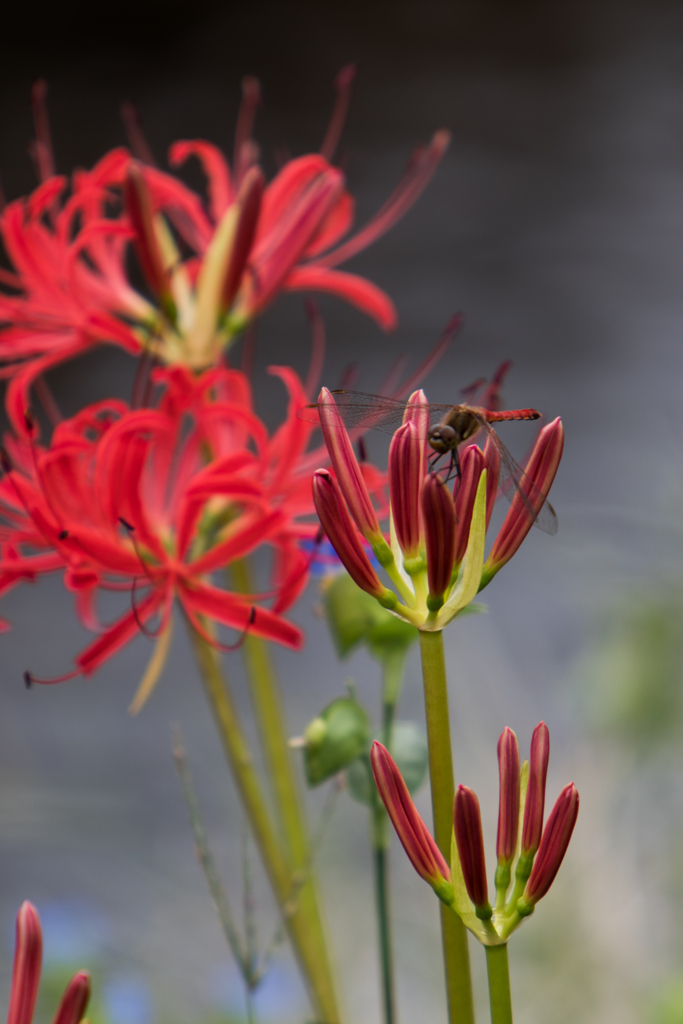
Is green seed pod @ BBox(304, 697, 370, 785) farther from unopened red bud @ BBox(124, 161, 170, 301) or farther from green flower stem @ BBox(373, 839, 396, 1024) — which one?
unopened red bud @ BBox(124, 161, 170, 301)

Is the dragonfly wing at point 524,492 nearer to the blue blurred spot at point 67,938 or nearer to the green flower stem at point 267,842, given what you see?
the green flower stem at point 267,842

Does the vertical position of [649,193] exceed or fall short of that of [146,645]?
it exceeds it

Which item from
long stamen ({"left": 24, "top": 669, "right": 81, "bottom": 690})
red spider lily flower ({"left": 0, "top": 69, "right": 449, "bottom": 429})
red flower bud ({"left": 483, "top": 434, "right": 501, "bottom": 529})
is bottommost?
long stamen ({"left": 24, "top": 669, "right": 81, "bottom": 690})

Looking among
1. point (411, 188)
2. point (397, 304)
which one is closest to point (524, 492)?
point (411, 188)

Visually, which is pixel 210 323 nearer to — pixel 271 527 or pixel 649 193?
pixel 271 527

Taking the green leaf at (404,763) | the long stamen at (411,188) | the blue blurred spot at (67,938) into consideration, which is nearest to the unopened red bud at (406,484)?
the green leaf at (404,763)

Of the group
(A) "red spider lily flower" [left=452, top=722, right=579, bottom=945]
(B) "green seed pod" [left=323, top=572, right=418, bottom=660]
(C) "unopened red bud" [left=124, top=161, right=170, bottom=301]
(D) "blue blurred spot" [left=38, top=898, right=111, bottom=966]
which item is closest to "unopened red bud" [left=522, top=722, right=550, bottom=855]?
(A) "red spider lily flower" [left=452, top=722, right=579, bottom=945]

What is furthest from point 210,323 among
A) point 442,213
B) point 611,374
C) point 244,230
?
point 442,213
